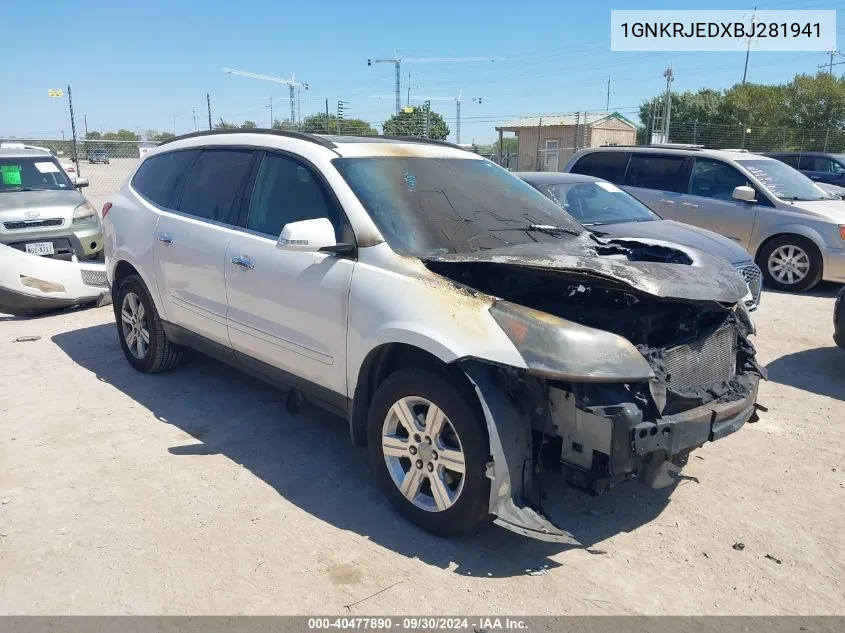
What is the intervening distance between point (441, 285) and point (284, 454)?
1.74 m

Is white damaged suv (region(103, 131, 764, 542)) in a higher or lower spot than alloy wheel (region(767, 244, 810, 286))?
higher

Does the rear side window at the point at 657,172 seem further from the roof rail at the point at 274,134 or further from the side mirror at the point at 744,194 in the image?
the roof rail at the point at 274,134

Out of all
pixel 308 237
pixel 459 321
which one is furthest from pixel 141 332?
Result: pixel 459 321

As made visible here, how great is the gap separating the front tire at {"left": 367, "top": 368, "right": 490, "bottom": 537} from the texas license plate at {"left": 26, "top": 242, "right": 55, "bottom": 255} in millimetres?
7007

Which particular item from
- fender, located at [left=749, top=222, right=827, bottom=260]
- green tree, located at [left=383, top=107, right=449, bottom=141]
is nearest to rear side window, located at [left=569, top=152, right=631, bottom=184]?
fender, located at [left=749, top=222, right=827, bottom=260]

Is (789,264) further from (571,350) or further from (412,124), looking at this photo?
(412,124)

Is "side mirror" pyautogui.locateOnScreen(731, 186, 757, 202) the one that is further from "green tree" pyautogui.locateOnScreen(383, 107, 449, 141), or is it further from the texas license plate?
"green tree" pyautogui.locateOnScreen(383, 107, 449, 141)

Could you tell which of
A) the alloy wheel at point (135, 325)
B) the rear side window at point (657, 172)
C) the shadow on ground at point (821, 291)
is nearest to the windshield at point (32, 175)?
the alloy wheel at point (135, 325)

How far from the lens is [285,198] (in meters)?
4.18

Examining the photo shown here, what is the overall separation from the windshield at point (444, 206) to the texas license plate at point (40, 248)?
6.41 metres

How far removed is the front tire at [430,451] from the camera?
121 inches

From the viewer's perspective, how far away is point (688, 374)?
3.27 m

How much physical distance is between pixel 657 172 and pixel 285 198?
24.7 feet

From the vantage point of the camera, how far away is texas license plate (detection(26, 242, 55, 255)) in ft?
28.3
